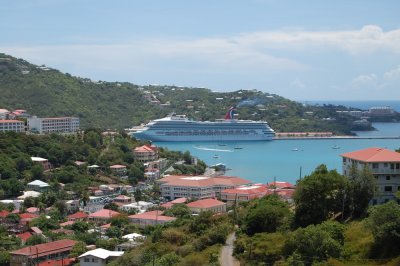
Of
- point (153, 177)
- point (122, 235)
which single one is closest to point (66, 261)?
point (122, 235)

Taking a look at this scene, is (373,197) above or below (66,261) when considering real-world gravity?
above

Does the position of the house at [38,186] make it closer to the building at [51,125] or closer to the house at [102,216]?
the house at [102,216]

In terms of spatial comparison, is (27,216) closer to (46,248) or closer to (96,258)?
(46,248)

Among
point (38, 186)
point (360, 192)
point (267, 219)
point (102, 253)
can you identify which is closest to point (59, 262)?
point (102, 253)

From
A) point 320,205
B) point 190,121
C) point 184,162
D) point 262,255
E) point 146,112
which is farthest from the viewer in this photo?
point 146,112

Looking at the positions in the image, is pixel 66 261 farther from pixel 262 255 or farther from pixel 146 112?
pixel 146 112
